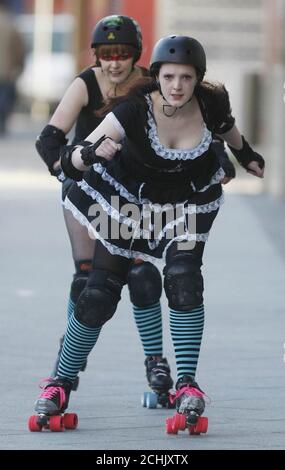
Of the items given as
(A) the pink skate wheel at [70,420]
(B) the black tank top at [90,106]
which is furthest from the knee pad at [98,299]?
(B) the black tank top at [90,106]

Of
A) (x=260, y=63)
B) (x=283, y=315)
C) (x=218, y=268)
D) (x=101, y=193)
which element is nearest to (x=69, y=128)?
(x=101, y=193)

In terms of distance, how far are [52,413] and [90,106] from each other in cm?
152

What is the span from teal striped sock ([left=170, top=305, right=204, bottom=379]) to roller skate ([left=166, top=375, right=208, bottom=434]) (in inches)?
4.2

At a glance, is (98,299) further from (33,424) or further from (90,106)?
(90,106)

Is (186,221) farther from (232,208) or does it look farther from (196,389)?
(232,208)

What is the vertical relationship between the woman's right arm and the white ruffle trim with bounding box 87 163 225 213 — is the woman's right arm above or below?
above

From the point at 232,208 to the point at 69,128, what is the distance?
32.6ft

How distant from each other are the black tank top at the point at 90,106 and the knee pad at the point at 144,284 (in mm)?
663

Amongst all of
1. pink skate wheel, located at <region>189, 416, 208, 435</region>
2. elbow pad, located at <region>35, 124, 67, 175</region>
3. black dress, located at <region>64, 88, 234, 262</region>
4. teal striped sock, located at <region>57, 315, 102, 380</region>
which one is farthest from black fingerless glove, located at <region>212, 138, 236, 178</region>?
pink skate wheel, located at <region>189, 416, 208, 435</region>

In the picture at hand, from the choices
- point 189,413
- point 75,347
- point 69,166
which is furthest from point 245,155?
point 189,413

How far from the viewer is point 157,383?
720cm

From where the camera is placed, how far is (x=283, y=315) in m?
10.1

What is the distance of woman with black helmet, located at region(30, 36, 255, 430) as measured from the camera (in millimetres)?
6535

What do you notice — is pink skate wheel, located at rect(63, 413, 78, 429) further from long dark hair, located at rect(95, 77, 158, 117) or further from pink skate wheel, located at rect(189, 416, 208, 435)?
long dark hair, located at rect(95, 77, 158, 117)
